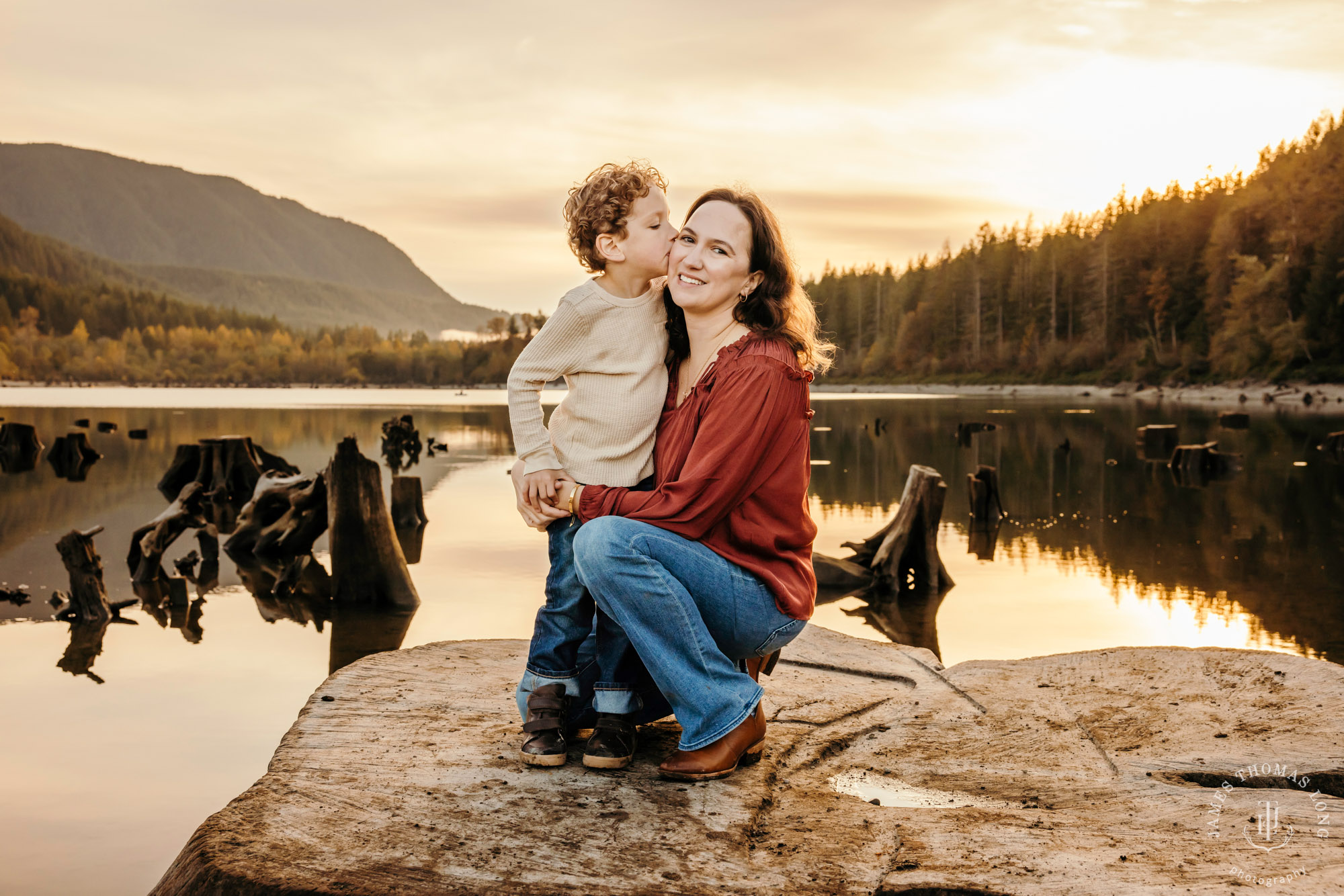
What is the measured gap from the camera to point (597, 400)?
3.78 metres

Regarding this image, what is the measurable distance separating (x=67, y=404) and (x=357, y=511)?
73.5 meters

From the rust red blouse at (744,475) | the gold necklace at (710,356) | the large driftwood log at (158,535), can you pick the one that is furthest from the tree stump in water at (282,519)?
the rust red blouse at (744,475)

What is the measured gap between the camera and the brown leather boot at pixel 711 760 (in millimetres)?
3363

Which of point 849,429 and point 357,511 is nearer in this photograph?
point 357,511

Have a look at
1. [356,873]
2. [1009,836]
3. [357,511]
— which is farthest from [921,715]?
[357,511]

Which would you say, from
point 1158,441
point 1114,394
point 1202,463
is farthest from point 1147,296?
point 1202,463

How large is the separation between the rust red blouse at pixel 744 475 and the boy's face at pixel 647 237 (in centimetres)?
47

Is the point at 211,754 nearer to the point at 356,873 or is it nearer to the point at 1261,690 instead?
the point at 356,873

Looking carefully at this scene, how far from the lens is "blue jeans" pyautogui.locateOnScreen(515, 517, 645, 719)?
3.72m

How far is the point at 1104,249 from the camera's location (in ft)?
321

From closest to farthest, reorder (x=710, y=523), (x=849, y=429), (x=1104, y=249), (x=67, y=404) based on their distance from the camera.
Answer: (x=710, y=523)
(x=849, y=429)
(x=67, y=404)
(x=1104, y=249)

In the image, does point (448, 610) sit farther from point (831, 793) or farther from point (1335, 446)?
point (1335, 446)

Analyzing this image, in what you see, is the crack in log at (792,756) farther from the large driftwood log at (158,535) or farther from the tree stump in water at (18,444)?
the tree stump in water at (18,444)

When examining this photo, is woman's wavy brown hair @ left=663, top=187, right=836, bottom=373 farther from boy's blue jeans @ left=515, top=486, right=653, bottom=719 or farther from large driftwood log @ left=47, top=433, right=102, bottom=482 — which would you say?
large driftwood log @ left=47, top=433, right=102, bottom=482
